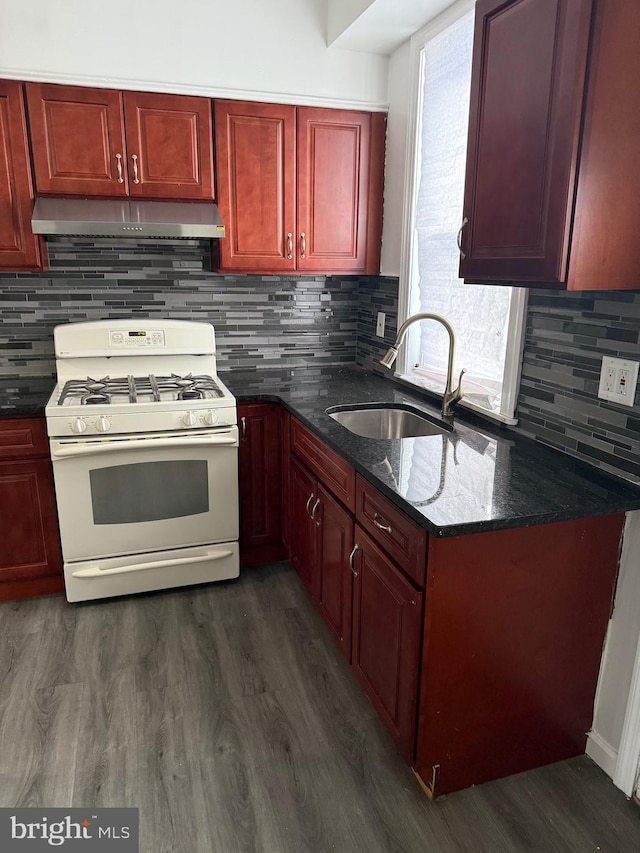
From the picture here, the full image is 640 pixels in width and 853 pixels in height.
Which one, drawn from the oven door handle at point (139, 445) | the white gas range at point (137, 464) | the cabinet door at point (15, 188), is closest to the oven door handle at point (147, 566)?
the white gas range at point (137, 464)

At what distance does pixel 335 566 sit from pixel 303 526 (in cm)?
43

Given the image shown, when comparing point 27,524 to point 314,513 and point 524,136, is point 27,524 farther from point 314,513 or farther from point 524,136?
point 524,136

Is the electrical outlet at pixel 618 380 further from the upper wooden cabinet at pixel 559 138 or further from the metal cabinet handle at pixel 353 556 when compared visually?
the metal cabinet handle at pixel 353 556

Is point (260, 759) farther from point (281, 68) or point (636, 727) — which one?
point (281, 68)

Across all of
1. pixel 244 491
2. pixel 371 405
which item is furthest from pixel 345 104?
pixel 244 491

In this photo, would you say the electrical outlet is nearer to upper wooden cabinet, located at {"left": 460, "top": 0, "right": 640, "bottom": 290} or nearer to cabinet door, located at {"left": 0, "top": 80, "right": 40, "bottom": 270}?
upper wooden cabinet, located at {"left": 460, "top": 0, "right": 640, "bottom": 290}

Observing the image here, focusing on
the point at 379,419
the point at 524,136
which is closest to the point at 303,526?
the point at 379,419

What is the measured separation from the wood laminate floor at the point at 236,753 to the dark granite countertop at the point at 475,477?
33.1 inches

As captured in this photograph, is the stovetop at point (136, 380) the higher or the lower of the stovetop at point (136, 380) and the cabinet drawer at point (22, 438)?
the higher

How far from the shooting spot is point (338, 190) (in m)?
2.95

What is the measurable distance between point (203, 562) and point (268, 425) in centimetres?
67

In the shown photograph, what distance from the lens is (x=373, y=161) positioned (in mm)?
2971

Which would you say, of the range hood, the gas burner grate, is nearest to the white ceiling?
the range hood

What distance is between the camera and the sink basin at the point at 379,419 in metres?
2.53
